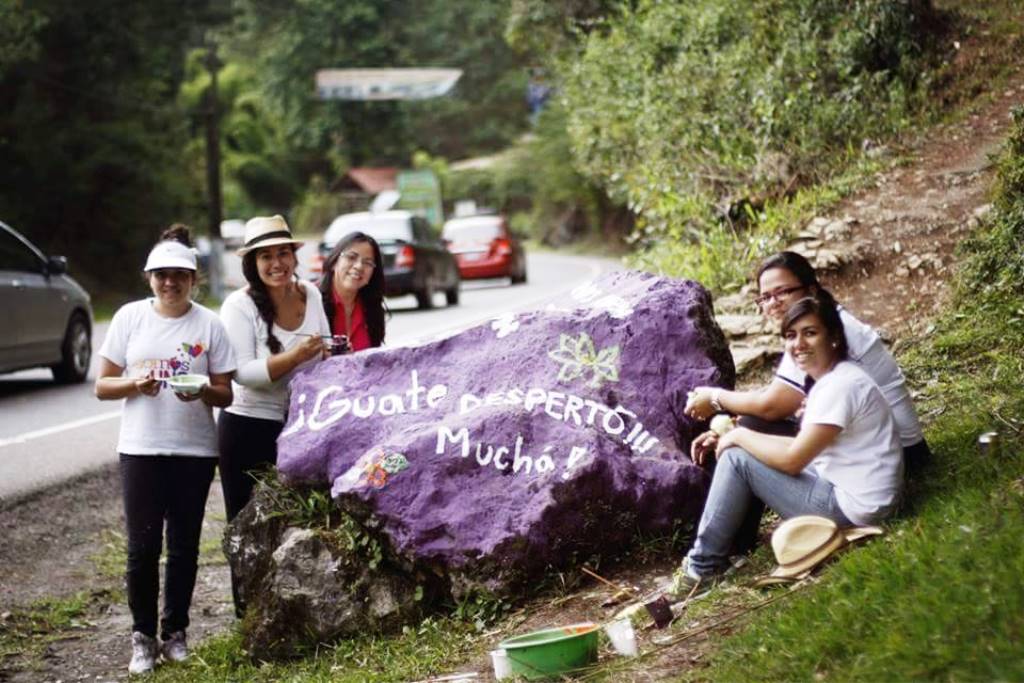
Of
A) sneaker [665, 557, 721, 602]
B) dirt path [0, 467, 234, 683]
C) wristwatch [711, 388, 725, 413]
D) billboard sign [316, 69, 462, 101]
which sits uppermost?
billboard sign [316, 69, 462, 101]

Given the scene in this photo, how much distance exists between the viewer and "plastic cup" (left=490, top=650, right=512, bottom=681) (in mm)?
4945

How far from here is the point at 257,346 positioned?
6457mm

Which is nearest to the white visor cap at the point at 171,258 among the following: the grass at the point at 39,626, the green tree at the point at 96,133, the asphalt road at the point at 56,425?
the asphalt road at the point at 56,425

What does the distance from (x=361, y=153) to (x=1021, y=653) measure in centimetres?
6477

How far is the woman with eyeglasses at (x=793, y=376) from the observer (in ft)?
17.6

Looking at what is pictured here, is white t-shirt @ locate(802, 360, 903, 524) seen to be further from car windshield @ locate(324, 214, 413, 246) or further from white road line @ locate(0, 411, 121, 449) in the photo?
car windshield @ locate(324, 214, 413, 246)

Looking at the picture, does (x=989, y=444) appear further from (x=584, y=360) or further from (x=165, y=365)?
(x=165, y=365)

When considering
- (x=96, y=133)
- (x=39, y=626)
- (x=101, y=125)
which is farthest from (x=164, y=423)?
(x=101, y=125)

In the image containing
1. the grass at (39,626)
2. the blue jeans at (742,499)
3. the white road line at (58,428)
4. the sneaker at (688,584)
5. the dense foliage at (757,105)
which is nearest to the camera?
the blue jeans at (742,499)

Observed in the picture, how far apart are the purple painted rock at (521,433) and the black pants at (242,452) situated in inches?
11.0

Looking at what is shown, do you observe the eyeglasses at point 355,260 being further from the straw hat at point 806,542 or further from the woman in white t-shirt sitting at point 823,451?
the straw hat at point 806,542

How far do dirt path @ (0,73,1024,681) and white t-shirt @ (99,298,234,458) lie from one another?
1.24 metres

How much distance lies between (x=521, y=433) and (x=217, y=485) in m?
5.01

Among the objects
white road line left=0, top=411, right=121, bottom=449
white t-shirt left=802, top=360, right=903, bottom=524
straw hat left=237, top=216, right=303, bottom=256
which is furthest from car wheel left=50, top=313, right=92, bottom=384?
white t-shirt left=802, top=360, right=903, bottom=524
